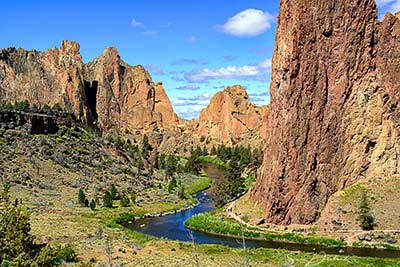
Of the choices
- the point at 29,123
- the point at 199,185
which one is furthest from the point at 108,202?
the point at 29,123

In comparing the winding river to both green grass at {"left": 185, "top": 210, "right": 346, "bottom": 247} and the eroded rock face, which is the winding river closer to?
green grass at {"left": 185, "top": 210, "right": 346, "bottom": 247}

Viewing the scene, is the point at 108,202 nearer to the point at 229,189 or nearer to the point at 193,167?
the point at 229,189

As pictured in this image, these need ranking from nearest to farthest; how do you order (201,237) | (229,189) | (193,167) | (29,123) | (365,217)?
(365,217) → (201,237) → (229,189) → (29,123) → (193,167)

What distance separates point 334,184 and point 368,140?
8.79m

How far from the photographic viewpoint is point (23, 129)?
12406 cm

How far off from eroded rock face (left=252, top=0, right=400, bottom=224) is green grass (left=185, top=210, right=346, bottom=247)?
7.19 metres

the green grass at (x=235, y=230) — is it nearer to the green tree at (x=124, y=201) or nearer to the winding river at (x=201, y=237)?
the winding river at (x=201, y=237)

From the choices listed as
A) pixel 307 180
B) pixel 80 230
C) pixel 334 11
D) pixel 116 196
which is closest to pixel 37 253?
pixel 80 230

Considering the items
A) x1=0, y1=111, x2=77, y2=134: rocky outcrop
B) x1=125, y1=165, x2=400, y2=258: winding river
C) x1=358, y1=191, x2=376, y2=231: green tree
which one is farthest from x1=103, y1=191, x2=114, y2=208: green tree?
x1=358, y1=191, x2=376, y2=231: green tree

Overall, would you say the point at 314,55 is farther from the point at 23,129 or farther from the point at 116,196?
the point at 23,129

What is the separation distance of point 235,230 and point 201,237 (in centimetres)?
506

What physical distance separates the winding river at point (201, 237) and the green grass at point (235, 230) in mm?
1102

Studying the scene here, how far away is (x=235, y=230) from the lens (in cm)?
7419

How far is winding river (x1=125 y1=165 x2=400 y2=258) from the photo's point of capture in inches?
2463
